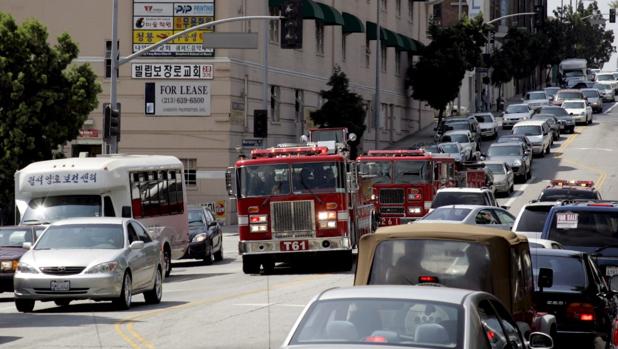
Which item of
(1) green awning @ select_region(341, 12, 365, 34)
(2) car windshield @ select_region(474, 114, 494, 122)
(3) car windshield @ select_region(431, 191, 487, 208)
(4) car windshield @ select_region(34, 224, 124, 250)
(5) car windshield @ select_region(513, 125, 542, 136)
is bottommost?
(4) car windshield @ select_region(34, 224, 124, 250)

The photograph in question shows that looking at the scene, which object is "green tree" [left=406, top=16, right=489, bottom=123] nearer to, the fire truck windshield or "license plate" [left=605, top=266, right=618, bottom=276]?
the fire truck windshield

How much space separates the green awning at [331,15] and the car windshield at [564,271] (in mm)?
50302

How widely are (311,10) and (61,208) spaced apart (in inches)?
1348

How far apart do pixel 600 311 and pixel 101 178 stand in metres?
17.0

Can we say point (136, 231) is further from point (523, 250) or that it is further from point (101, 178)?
point (523, 250)

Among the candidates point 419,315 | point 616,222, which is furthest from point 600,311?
point 419,315

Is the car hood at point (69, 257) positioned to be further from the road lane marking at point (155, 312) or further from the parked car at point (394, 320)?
the parked car at point (394, 320)

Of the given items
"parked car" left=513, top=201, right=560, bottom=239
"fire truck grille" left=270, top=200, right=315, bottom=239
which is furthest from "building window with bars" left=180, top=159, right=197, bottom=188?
"parked car" left=513, top=201, right=560, bottom=239

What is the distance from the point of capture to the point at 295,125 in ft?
218

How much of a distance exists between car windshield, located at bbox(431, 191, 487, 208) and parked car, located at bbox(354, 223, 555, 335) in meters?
24.2

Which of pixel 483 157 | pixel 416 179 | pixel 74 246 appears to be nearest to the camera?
pixel 74 246

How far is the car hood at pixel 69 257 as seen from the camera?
22828mm

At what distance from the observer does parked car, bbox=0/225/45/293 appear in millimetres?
26438

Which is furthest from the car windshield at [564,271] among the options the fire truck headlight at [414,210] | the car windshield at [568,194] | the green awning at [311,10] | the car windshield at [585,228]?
the green awning at [311,10]
